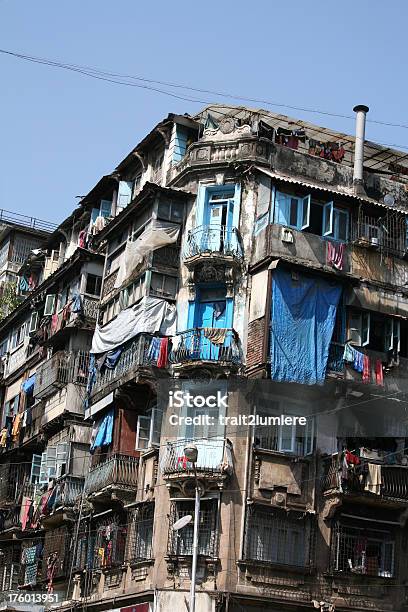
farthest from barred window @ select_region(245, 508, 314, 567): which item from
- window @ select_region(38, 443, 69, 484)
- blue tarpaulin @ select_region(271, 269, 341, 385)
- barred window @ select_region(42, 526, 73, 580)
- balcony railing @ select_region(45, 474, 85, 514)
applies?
window @ select_region(38, 443, 69, 484)

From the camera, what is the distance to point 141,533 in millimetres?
31609

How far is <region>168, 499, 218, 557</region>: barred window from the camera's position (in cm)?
2958

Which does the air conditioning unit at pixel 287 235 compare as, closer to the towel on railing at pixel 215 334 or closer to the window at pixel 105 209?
the towel on railing at pixel 215 334

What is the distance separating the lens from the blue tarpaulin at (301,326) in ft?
101

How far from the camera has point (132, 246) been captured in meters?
34.5

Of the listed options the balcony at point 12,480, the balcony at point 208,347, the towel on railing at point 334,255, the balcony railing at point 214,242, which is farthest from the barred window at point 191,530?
the balcony at point 12,480

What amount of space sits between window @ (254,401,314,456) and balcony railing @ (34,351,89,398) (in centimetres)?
1002

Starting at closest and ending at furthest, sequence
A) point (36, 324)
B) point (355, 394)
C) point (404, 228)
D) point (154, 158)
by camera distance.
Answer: point (355, 394) → point (404, 228) → point (154, 158) → point (36, 324)

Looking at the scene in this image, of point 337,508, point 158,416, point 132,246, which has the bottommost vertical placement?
point 337,508

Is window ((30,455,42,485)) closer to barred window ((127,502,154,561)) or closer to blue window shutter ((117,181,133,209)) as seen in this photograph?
barred window ((127,502,154,561))

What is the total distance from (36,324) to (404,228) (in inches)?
718

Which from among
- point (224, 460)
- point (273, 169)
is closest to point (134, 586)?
point (224, 460)

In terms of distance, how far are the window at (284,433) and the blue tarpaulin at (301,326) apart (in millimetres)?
905

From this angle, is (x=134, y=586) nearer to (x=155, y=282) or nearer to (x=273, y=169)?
(x=155, y=282)
